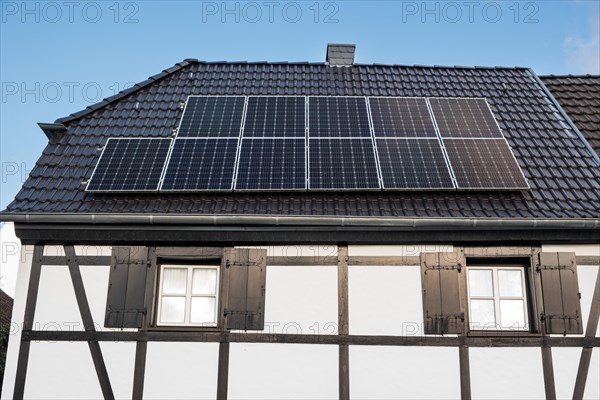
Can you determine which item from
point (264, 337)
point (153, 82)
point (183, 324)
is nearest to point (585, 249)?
point (264, 337)

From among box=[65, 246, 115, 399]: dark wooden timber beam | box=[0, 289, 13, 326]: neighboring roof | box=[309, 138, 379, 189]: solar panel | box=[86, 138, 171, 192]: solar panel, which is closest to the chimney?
box=[309, 138, 379, 189]: solar panel

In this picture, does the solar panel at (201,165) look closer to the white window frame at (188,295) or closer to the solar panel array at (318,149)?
the solar panel array at (318,149)

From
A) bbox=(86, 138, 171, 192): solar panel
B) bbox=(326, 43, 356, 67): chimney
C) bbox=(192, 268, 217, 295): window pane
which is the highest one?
bbox=(326, 43, 356, 67): chimney

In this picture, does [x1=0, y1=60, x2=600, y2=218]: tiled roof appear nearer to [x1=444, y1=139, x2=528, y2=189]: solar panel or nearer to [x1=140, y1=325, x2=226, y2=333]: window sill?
[x1=444, y1=139, x2=528, y2=189]: solar panel

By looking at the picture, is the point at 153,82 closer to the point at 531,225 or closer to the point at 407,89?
the point at 407,89

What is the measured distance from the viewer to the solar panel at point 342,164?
778 centimetres

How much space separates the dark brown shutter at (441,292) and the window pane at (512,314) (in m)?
0.59

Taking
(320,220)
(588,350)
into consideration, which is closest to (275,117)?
(320,220)

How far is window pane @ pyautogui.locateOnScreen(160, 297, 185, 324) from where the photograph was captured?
288 inches

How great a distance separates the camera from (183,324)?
7.27 m

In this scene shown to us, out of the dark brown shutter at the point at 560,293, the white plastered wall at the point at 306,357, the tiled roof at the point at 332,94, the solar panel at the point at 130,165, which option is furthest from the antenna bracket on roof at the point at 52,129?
the dark brown shutter at the point at 560,293

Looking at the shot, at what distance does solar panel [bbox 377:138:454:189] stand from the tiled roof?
158mm

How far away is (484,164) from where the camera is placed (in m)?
8.23

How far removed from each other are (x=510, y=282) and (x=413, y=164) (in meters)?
1.95
